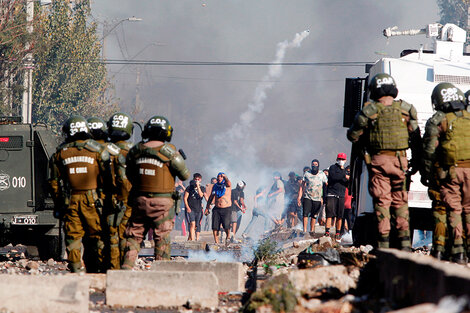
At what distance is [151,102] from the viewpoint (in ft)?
315

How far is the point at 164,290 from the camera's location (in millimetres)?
7957

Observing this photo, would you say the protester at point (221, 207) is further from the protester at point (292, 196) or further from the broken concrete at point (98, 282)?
the broken concrete at point (98, 282)

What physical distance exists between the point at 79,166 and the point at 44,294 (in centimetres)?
281

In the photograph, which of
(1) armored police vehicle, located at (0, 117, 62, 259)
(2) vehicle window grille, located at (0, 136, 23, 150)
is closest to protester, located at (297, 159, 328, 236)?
(1) armored police vehicle, located at (0, 117, 62, 259)

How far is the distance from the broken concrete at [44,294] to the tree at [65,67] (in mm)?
28651

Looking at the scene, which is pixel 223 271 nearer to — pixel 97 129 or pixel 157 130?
pixel 157 130

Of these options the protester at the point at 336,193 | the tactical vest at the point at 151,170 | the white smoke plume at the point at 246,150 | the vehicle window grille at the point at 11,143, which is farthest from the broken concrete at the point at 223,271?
the white smoke plume at the point at 246,150

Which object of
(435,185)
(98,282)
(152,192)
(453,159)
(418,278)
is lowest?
(98,282)

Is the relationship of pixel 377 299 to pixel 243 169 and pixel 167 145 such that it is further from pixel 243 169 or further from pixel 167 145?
pixel 243 169

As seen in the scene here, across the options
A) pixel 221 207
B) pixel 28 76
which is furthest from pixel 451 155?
pixel 28 76

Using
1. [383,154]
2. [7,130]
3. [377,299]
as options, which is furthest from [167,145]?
[7,130]

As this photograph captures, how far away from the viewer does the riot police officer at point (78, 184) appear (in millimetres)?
9766

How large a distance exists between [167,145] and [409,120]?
2.74m

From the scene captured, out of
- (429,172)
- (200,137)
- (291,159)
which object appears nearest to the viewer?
(429,172)
